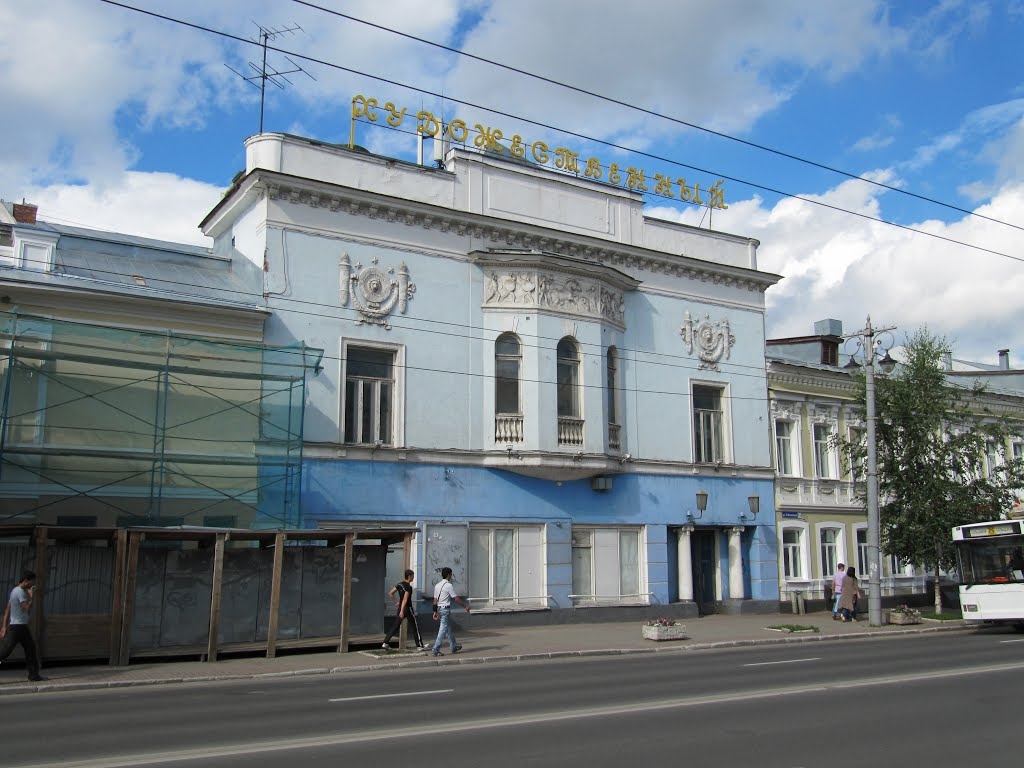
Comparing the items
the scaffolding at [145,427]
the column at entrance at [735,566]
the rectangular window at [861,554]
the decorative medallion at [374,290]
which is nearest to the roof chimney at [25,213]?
the scaffolding at [145,427]

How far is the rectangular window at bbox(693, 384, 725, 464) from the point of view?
30.1 metres

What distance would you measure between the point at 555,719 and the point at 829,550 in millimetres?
24588

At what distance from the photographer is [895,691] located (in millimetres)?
12344

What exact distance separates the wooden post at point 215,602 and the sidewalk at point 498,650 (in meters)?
0.32

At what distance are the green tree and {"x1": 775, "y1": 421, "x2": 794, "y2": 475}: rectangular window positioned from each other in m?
2.96

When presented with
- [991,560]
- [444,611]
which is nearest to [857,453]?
[991,560]

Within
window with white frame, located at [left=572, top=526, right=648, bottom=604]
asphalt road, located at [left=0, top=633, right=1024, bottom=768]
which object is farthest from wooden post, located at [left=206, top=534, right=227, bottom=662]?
window with white frame, located at [left=572, top=526, right=648, bottom=604]

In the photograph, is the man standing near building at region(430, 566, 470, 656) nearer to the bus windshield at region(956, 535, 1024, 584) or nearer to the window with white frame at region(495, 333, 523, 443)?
the window with white frame at region(495, 333, 523, 443)

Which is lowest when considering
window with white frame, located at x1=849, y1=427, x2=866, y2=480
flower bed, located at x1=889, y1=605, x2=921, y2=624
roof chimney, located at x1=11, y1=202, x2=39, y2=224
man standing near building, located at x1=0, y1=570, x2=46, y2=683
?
flower bed, located at x1=889, y1=605, x2=921, y2=624

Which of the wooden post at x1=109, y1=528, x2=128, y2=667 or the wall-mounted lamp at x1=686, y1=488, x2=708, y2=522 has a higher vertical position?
the wall-mounted lamp at x1=686, y1=488, x2=708, y2=522

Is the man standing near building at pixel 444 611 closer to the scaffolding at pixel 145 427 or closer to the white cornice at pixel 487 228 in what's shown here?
the scaffolding at pixel 145 427

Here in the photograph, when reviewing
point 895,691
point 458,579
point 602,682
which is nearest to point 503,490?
point 458,579

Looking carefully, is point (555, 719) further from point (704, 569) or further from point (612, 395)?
point (704, 569)

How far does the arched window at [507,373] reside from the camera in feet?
85.5
